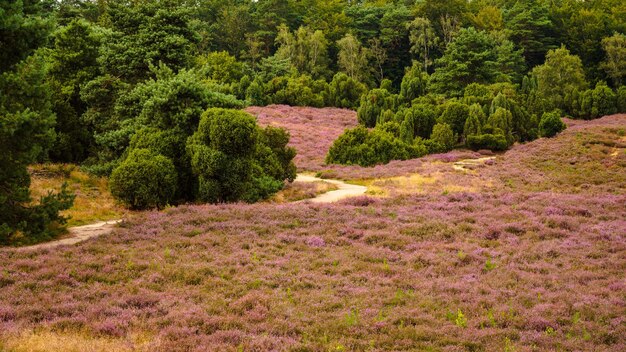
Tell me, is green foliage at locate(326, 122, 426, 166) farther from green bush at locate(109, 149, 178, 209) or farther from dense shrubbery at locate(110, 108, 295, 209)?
green bush at locate(109, 149, 178, 209)

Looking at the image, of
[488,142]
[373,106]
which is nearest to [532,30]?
[373,106]

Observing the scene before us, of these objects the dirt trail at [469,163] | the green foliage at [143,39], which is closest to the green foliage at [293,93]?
the dirt trail at [469,163]

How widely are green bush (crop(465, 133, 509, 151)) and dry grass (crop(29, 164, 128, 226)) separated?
23575 millimetres

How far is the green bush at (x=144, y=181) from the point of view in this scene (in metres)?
16.3

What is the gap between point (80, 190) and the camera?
1867 cm

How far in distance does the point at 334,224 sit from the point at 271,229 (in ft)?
6.36

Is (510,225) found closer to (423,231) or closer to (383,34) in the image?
(423,231)

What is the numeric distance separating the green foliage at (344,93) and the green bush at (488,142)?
83.7ft

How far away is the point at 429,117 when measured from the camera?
118 feet

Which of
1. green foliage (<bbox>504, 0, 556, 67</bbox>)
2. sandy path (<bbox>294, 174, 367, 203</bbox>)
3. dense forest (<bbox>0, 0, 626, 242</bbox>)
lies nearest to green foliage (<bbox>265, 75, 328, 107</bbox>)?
dense forest (<bbox>0, 0, 626, 242</bbox>)

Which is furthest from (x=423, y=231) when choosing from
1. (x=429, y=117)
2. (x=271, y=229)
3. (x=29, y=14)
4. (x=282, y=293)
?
(x=429, y=117)

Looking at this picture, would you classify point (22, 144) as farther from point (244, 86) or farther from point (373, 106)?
point (244, 86)

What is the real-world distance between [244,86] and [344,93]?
11922mm

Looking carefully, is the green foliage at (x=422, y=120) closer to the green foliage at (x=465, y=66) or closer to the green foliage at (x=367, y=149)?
the green foliage at (x=367, y=149)
